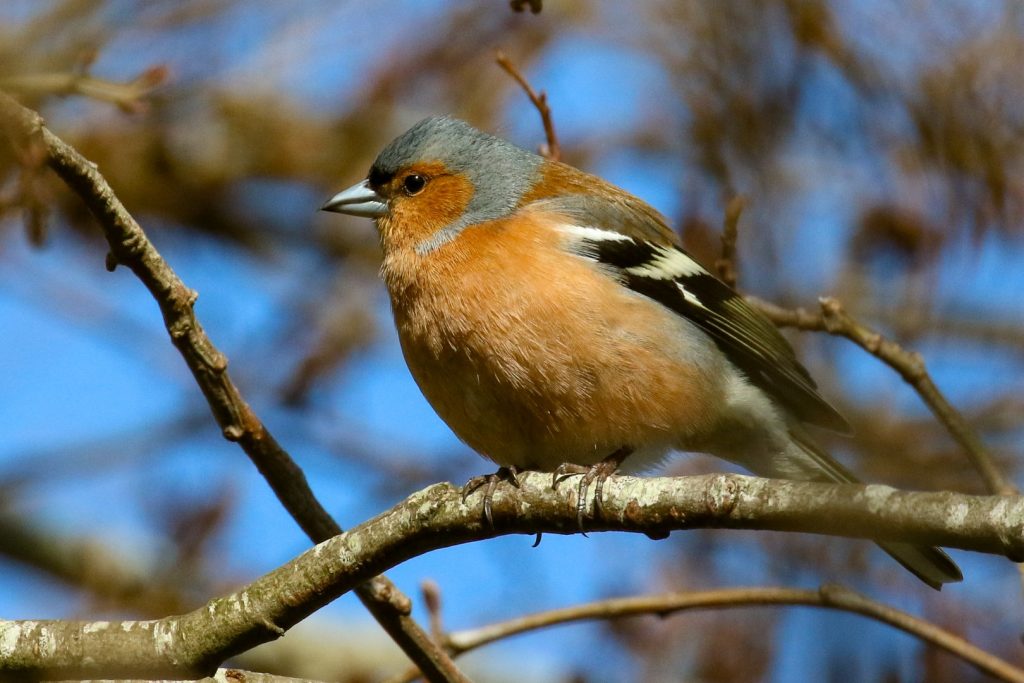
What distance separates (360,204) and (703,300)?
1878mm

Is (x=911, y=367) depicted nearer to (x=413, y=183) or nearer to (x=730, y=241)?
(x=730, y=241)

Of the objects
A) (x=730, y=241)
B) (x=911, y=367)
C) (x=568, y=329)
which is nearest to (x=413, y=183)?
(x=568, y=329)

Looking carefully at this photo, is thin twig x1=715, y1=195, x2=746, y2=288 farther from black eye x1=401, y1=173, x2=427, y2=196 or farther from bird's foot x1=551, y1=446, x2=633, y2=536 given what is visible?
black eye x1=401, y1=173, x2=427, y2=196

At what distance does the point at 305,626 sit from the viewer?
839cm

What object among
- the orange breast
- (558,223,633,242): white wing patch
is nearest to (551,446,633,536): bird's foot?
the orange breast

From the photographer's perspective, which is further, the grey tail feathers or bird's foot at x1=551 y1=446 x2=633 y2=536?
the grey tail feathers

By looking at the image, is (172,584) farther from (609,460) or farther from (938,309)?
(938,309)

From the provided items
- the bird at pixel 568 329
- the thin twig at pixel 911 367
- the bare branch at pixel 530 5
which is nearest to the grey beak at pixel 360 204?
the bird at pixel 568 329

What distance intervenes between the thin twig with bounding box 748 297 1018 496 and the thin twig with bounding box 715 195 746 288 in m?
0.28

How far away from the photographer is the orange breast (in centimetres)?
513

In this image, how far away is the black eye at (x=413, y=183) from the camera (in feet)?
20.9

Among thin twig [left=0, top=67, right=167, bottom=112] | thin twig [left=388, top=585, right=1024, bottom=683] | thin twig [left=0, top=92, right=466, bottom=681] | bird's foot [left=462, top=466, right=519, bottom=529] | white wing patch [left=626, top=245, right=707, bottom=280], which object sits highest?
thin twig [left=0, top=67, right=167, bottom=112]

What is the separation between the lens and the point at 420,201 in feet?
20.5

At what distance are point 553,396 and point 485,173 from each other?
1.67 m
